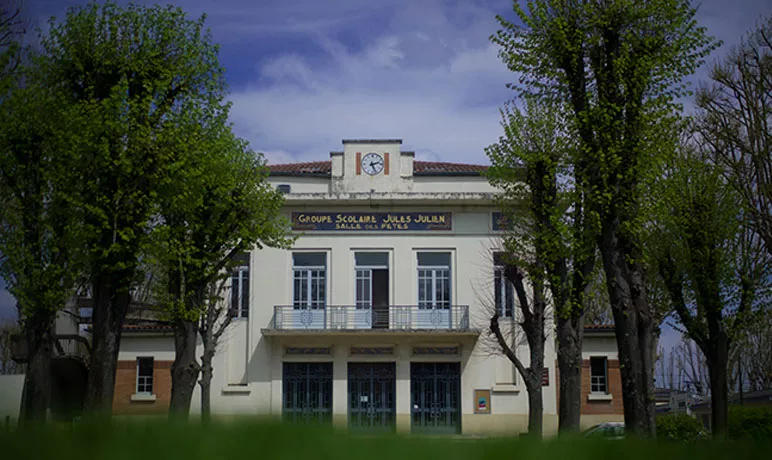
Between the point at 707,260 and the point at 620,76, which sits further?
the point at 707,260

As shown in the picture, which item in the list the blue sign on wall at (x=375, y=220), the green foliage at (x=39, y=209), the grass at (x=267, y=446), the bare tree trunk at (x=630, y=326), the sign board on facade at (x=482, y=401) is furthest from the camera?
the blue sign on wall at (x=375, y=220)

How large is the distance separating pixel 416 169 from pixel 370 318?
7599 mm

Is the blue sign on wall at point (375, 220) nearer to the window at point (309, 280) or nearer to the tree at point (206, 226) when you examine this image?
the window at point (309, 280)

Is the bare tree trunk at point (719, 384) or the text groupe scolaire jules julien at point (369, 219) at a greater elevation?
the text groupe scolaire jules julien at point (369, 219)

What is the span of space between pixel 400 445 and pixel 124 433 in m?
1.07

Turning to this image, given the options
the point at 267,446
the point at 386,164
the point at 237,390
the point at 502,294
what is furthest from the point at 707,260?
the point at 267,446

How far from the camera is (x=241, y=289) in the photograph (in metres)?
35.4

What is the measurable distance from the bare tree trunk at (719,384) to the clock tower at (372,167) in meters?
16.5

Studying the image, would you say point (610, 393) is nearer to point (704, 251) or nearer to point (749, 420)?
point (749, 420)

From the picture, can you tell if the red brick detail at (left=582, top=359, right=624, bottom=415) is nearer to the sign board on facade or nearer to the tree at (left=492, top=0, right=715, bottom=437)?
the sign board on facade

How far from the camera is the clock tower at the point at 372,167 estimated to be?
35.6 metres

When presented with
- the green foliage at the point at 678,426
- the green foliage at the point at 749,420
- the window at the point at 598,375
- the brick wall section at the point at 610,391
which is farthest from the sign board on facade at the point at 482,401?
the green foliage at the point at 678,426

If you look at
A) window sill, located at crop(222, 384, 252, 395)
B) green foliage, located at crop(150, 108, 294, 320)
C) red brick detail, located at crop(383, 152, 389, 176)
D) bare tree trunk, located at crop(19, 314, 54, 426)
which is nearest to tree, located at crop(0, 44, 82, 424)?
bare tree trunk, located at crop(19, 314, 54, 426)

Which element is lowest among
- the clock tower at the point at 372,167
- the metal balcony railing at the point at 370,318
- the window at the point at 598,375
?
the window at the point at 598,375
